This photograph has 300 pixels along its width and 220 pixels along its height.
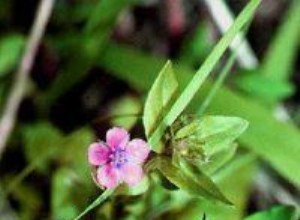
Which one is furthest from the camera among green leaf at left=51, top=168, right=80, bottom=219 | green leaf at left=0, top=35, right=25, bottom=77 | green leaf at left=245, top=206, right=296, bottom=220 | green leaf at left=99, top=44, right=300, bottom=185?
green leaf at left=0, top=35, right=25, bottom=77

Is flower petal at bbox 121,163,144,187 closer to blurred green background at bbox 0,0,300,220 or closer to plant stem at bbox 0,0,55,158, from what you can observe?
blurred green background at bbox 0,0,300,220

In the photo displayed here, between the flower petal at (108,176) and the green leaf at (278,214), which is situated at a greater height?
the flower petal at (108,176)

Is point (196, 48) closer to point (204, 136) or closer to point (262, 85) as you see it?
point (262, 85)

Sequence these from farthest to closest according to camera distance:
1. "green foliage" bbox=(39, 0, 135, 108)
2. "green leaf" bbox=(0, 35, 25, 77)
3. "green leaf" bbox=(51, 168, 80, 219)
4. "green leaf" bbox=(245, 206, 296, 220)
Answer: "green leaf" bbox=(0, 35, 25, 77), "green foliage" bbox=(39, 0, 135, 108), "green leaf" bbox=(51, 168, 80, 219), "green leaf" bbox=(245, 206, 296, 220)

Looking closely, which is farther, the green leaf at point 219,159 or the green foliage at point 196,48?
the green foliage at point 196,48

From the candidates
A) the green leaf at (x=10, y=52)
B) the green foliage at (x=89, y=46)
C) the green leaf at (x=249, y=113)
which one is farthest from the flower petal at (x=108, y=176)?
the green leaf at (x=10, y=52)

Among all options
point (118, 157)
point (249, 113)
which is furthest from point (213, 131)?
point (249, 113)

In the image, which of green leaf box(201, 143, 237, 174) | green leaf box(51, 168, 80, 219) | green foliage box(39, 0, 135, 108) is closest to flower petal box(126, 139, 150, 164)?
green leaf box(201, 143, 237, 174)

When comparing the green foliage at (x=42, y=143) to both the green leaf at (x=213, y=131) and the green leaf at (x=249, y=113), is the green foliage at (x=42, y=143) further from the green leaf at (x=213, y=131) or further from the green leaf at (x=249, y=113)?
the green leaf at (x=213, y=131)
